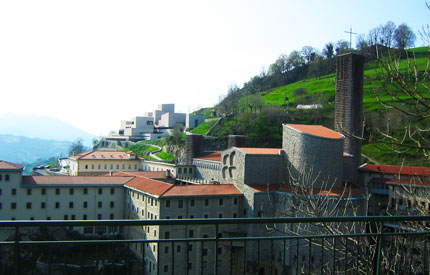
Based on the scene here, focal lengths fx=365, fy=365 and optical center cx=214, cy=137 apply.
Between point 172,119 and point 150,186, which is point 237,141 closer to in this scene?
point 150,186

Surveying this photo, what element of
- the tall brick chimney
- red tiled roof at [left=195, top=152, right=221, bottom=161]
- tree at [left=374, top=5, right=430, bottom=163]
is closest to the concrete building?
red tiled roof at [left=195, top=152, right=221, bottom=161]

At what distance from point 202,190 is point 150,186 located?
461 centimetres

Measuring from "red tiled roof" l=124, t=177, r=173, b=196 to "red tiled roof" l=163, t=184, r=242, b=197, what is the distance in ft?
2.16

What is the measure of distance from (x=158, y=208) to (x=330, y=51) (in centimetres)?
8003

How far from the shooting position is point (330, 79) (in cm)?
8100

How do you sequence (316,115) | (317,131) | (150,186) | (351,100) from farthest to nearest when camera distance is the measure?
1. (316,115)
2. (351,100)
3. (317,131)
4. (150,186)

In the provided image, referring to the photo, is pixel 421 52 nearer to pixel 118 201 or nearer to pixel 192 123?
pixel 192 123

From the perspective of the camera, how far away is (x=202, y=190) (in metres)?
30.9

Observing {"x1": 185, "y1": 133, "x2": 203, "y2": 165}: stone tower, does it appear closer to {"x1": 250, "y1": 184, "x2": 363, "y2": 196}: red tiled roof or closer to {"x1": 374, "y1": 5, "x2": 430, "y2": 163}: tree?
{"x1": 250, "y1": 184, "x2": 363, "y2": 196}: red tiled roof

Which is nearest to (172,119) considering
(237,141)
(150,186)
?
(237,141)

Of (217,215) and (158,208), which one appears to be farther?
(217,215)

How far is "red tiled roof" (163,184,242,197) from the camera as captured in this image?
29516 mm

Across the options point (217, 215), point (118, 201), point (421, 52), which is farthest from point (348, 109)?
point (421, 52)

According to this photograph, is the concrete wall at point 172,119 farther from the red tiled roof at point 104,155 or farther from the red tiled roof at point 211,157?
the red tiled roof at point 211,157
